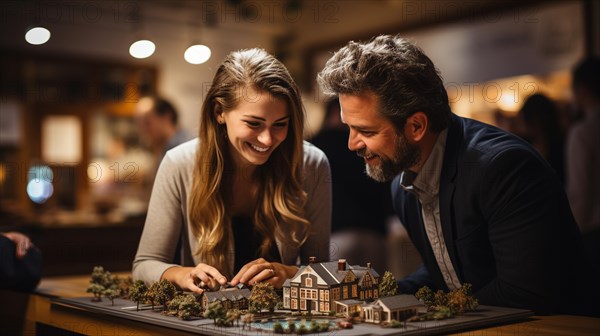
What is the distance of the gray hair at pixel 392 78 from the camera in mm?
2189

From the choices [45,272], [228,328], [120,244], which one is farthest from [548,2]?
[228,328]

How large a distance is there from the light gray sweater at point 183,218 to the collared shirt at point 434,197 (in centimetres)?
38

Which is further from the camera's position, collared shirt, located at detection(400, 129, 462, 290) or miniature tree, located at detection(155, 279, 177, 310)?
collared shirt, located at detection(400, 129, 462, 290)

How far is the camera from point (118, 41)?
9086 millimetres

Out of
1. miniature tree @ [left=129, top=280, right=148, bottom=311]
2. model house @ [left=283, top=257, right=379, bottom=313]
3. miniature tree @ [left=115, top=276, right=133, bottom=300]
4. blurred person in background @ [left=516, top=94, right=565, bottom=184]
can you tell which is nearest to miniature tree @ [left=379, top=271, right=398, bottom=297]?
model house @ [left=283, top=257, right=379, bottom=313]

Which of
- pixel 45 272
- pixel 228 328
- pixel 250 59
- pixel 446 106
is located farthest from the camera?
pixel 45 272

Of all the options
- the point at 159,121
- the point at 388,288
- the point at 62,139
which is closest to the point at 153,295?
the point at 388,288

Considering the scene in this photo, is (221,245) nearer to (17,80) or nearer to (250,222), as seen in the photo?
(250,222)

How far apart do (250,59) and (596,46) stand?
17.9 ft

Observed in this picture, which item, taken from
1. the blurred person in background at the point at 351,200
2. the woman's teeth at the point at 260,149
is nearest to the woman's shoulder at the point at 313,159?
the woman's teeth at the point at 260,149

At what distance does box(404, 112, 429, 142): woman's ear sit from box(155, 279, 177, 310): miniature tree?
0.86 m

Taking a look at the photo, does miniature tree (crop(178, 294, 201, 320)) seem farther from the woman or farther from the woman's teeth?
the woman's teeth

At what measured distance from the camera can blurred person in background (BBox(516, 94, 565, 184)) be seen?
427 cm

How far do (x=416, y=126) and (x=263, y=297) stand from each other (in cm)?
76
